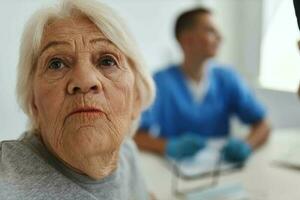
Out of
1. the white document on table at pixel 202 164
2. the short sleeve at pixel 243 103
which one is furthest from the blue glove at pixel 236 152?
the short sleeve at pixel 243 103

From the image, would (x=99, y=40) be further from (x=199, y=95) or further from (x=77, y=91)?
(x=199, y=95)

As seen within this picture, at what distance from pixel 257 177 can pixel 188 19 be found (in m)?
0.81

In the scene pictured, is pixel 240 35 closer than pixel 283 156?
No

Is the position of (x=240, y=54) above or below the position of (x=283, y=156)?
above

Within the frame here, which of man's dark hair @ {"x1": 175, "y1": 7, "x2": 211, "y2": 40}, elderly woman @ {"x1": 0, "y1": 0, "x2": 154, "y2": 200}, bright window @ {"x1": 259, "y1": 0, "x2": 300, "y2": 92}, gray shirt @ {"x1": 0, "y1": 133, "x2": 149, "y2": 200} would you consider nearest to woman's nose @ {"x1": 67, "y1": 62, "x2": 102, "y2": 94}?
elderly woman @ {"x1": 0, "y1": 0, "x2": 154, "y2": 200}

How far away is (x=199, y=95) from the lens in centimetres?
184

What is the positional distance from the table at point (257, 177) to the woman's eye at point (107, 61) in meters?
0.57

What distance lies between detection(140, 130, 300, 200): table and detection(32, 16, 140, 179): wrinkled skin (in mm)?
531

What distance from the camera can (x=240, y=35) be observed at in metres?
2.33

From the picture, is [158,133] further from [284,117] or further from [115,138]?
[115,138]

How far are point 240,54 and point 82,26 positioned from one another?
1700mm

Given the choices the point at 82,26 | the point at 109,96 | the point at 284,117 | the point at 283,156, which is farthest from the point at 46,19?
the point at 284,117

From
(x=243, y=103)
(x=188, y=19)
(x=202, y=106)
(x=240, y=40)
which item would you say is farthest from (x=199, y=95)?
(x=240, y=40)

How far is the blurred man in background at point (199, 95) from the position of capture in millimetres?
1805
